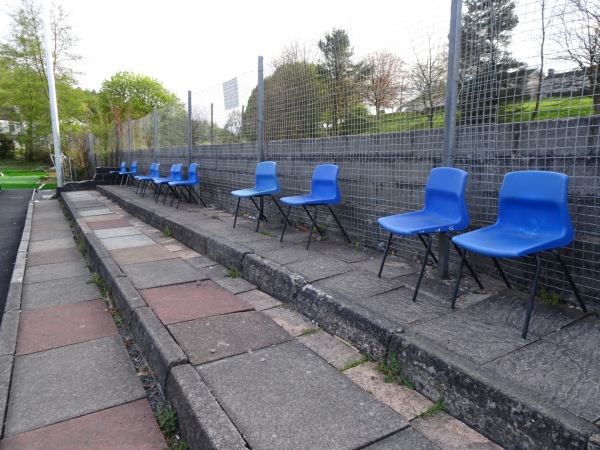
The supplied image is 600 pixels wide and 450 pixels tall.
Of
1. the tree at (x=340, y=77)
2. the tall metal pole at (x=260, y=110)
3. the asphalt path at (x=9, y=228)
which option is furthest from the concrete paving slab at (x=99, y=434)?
the tall metal pole at (x=260, y=110)

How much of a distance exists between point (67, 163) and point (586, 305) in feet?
63.9

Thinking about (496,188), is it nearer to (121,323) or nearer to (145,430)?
(145,430)

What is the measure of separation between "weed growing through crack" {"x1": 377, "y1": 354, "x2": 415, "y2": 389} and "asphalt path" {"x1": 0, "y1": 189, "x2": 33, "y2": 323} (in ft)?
11.3

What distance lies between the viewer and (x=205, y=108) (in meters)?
7.94

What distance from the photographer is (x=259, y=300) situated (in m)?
3.26

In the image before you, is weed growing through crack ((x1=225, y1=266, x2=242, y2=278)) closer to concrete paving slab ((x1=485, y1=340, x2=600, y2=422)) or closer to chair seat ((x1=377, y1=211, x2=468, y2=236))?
chair seat ((x1=377, y1=211, x2=468, y2=236))

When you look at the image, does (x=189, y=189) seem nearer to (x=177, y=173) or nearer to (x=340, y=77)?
(x=177, y=173)

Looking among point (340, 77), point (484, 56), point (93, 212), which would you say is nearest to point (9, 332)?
point (340, 77)

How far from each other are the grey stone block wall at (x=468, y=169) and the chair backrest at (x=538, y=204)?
0.29 m

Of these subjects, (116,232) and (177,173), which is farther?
(177,173)

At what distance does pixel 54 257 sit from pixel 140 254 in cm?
156

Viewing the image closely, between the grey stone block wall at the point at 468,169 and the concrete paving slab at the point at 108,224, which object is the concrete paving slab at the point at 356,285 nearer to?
the grey stone block wall at the point at 468,169

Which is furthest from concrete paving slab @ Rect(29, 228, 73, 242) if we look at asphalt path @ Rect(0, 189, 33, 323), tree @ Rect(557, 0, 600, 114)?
tree @ Rect(557, 0, 600, 114)

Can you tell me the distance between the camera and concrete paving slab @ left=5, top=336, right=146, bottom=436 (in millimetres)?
2066
